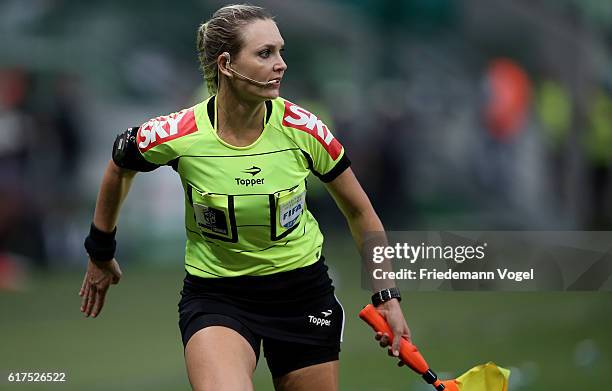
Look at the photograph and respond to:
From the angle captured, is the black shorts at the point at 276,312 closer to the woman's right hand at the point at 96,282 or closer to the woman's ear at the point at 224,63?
the woman's right hand at the point at 96,282

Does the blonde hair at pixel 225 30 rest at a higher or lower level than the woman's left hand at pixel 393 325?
higher

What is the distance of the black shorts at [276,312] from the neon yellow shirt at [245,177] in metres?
0.06

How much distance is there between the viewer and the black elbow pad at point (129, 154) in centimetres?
543

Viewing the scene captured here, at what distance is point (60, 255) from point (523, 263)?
6.26 m

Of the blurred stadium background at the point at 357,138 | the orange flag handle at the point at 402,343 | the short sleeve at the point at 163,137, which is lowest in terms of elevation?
the orange flag handle at the point at 402,343

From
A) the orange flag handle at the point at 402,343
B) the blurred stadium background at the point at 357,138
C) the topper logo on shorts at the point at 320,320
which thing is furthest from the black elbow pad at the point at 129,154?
the blurred stadium background at the point at 357,138

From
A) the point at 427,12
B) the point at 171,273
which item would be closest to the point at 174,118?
the point at 171,273

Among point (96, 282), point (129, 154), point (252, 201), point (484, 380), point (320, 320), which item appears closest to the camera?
point (252, 201)

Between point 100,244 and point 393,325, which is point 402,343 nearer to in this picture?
point 393,325

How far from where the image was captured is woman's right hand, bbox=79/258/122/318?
19.1 feet

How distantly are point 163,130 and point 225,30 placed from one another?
0.50m

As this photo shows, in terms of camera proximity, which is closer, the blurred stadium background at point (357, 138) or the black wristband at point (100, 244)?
the black wristband at point (100, 244)

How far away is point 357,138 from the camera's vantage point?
1855cm

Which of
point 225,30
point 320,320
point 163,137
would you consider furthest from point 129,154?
point 320,320
